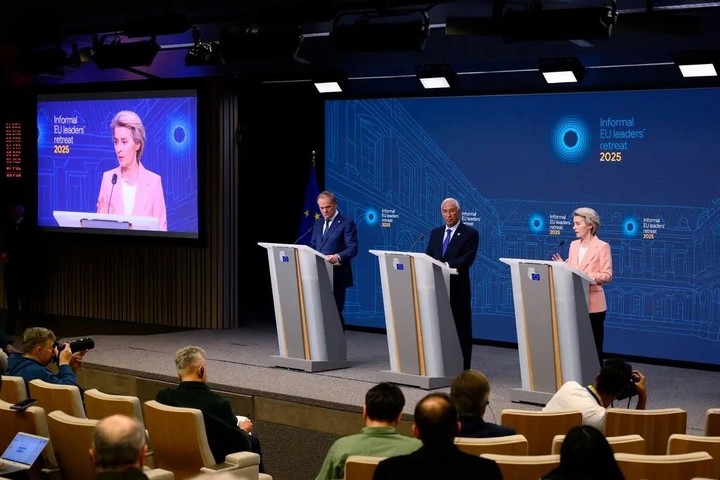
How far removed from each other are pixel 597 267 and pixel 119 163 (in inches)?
252

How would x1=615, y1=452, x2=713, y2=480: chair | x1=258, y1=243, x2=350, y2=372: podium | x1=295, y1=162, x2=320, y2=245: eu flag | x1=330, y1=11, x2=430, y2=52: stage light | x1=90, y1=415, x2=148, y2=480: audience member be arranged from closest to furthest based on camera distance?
x1=90, y1=415, x2=148, y2=480: audience member, x1=615, y1=452, x2=713, y2=480: chair, x1=330, y1=11, x2=430, y2=52: stage light, x1=258, y1=243, x2=350, y2=372: podium, x1=295, y1=162, x2=320, y2=245: eu flag

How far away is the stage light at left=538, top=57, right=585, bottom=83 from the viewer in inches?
382

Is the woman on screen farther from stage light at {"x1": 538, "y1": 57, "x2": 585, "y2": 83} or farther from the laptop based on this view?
the laptop

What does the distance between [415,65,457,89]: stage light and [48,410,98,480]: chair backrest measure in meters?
6.25

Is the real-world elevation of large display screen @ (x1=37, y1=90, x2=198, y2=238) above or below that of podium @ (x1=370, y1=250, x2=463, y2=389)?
above

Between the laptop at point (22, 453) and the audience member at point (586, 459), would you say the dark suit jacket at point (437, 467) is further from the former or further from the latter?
the laptop at point (22, 453)

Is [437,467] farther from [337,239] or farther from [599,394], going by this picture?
[337,239]

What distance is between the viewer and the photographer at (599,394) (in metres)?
5.42

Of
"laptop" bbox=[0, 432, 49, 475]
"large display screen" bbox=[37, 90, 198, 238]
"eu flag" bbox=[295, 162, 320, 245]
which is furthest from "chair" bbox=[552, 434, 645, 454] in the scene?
"large display screen" bbox=[37, 90, 198, 238]

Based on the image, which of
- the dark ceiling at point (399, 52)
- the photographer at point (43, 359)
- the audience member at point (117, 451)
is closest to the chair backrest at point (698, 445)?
the audience member at point (117, 451)

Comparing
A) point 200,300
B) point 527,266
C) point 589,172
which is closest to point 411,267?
point 527,266

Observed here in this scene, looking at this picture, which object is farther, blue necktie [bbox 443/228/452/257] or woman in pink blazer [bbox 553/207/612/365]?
blue necktie [bbox 443/228/452/257]

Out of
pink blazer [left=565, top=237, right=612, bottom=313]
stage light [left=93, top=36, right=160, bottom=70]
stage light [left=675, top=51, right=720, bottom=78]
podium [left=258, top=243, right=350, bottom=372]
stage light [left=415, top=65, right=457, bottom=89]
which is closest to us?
pink blazer [left=565, top=237, right=612, bottom=313]

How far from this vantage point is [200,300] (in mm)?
12102
